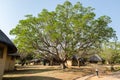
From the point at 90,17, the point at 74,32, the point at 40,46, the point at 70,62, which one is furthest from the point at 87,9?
the point at 70,62

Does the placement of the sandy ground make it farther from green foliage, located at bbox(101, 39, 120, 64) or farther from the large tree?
green foliage, located at bbox(101, 39, 120, 64)

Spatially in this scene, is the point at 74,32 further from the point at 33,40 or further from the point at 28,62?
the point at 28,62

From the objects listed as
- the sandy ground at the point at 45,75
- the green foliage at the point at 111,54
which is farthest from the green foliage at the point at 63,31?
the green foliage at the point at 111,54

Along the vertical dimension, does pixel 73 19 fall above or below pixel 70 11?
below

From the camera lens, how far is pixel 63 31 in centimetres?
2966

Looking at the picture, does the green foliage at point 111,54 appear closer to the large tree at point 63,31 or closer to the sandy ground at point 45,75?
the large tree at point 63,31

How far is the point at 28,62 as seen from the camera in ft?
229

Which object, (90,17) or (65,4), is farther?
(65,4)

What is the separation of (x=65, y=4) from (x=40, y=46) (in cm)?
905

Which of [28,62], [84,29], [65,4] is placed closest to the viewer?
[84,29]

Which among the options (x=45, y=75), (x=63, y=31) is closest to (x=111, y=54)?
(x=63, y=31)

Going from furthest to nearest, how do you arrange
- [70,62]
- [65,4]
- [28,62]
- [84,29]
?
1. [28,62]
2. [70,62]
3. [65,4]
4. [84,29]

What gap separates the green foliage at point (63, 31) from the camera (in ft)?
98.3

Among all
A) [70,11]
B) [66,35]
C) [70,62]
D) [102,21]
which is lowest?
[70,62]
